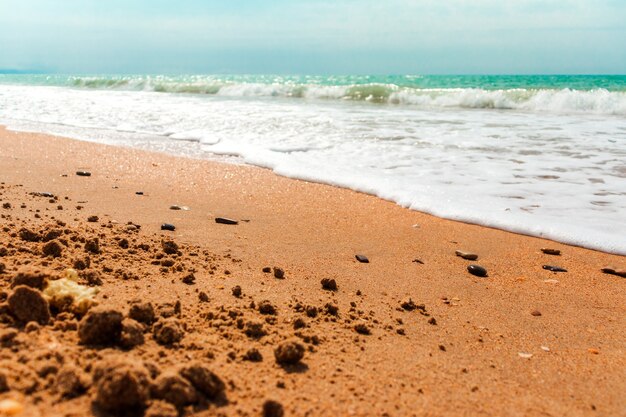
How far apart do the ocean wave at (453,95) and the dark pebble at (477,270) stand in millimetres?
12435

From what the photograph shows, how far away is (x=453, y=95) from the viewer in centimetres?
1717

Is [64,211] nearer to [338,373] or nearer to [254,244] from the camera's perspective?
[254,244]

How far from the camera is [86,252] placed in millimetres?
2254

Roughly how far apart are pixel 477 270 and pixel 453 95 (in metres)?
15.4

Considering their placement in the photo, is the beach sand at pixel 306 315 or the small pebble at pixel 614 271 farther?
the small pebble at pixel 614 271

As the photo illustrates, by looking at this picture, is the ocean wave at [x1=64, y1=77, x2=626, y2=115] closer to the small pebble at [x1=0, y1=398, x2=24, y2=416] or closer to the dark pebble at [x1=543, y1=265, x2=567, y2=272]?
the dark pebble at [x1=543, y1=265, x2=567, y2=272]

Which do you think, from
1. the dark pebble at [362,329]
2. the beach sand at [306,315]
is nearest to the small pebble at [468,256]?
the beach sand at [306,315]

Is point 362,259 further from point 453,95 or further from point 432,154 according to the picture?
point 453,95

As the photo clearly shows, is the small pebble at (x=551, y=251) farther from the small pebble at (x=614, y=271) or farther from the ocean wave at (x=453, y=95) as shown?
the ocean wave at (x=453, y=95)

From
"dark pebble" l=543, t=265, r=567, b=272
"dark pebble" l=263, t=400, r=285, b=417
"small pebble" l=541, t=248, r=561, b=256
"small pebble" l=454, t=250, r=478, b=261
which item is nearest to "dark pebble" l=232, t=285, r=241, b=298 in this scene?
"dark pebble" l=263, t=400, r=285, b=417

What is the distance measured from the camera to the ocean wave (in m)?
14.4

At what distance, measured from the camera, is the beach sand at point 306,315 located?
4.43ft

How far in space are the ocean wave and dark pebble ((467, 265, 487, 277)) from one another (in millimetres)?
12435

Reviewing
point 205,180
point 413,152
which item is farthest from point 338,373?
point 413,152
